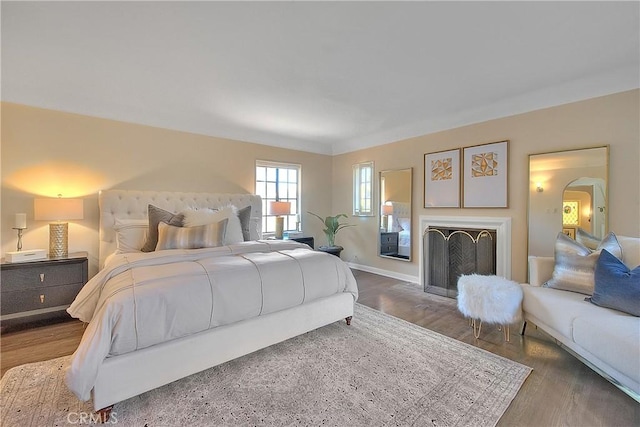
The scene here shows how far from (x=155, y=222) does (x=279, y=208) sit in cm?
198

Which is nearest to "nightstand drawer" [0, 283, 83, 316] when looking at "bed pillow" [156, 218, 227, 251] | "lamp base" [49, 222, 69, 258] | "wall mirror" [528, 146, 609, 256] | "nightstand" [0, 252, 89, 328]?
"nightstand" [0, 252, 89, 328]

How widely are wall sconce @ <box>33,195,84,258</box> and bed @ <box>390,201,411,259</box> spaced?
420 cm

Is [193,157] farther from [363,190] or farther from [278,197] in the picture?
[363,190]

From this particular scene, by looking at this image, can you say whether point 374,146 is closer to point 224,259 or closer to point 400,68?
point 400,68

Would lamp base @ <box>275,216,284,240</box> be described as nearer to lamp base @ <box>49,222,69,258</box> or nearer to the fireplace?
the fireplace

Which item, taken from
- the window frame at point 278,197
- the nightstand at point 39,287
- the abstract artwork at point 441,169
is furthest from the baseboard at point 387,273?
the nightstand at point 39,287

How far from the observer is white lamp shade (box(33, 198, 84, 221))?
2.81 metres

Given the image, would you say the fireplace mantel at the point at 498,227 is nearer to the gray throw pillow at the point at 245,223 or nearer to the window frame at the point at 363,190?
the window frame at the point at 363,190

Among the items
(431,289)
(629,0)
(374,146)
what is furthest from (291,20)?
(431,289)

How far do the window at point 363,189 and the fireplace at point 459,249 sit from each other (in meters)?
1.11

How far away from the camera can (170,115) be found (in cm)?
370

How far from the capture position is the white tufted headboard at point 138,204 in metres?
3.25

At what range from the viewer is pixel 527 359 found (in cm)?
214
